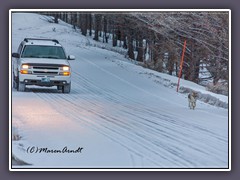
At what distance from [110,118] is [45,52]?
1.43m

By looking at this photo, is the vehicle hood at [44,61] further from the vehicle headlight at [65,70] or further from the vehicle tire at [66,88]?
the vehicle tire at [66,88]

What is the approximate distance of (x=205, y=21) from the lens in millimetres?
18641

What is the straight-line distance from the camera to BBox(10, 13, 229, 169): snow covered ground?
17.9m

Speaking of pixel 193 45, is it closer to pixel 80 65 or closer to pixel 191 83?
pixel 191 83

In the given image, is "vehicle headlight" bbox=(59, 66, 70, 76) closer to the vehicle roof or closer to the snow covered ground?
the snow covered ground

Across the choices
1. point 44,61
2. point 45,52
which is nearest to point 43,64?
point 44,61

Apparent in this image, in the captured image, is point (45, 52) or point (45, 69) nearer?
point (45, 69)

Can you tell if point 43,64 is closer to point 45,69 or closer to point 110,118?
point 45,69

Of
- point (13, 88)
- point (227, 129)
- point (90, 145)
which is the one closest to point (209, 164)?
point (227, 129)

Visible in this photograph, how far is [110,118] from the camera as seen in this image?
18.4 metres

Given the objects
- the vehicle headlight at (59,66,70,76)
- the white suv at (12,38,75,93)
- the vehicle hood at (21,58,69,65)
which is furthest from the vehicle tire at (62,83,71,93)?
the vehicle hood at (21,58,69,65)

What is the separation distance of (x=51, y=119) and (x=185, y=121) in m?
1.98

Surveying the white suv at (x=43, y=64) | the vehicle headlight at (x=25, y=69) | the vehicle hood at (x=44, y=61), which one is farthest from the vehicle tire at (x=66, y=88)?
the vehicle headlight at (x=25, y=69)

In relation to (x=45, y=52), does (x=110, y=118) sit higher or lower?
lower
